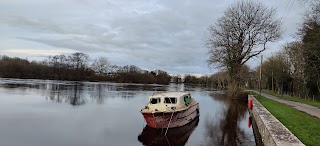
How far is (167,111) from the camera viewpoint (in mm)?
16688

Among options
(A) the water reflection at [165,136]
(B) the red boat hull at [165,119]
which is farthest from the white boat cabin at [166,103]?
(A) the water reflection at [165,136]

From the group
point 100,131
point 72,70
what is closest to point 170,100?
point 100,131

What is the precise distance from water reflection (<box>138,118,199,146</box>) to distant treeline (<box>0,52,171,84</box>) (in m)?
91.4

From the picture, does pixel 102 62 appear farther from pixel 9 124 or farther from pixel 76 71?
pixel 9 124

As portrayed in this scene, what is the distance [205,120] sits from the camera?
22.2 metres

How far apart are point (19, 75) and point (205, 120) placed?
8938cm

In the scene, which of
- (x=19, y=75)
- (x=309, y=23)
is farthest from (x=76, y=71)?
(x=309, y=23)

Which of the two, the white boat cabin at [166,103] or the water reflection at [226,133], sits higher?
the white boat cabin at [166,103]

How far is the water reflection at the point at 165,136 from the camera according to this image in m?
14.2

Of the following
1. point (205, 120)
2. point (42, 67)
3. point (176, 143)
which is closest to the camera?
point (176, 143)

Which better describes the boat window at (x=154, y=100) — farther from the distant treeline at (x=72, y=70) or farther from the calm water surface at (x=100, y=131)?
the distant treeline at (x=72, y=70)

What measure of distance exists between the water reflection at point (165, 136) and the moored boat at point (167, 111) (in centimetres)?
37

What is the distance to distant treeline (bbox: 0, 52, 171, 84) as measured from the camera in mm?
97500

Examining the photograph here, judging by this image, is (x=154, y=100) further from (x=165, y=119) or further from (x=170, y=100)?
(x=165, y=119)
